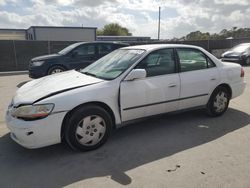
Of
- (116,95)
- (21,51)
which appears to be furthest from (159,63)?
(21,51)

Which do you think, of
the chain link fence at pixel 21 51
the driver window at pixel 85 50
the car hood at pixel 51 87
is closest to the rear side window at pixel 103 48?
the driver window at pixel 85 50

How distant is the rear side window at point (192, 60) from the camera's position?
4.67 metres

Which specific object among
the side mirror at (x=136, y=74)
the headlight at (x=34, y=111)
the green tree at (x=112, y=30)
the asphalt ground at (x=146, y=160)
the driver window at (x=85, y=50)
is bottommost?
the asphalt ground at (x=146, y=160)

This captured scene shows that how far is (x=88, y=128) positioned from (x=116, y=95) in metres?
0.65

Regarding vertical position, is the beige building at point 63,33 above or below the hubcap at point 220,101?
above

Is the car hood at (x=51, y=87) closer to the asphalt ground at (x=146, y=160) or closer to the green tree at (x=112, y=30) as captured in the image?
the asphalt ground at (x=146, y=160)

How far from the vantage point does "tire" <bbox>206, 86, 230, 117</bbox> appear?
5.08m

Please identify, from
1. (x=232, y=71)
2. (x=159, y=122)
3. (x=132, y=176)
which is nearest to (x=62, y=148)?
(x=132, y=176)

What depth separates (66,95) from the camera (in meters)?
3.52

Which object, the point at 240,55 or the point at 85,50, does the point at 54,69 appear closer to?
the point at 85,50

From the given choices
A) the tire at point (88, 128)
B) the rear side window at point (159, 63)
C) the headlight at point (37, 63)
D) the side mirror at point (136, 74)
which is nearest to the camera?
the tire at point (88, 128)

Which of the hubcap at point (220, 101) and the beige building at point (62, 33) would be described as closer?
the hubcap at point (220, 101)

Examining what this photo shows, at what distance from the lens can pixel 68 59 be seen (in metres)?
10.1

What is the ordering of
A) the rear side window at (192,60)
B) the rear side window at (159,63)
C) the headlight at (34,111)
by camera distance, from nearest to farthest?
1. the headlight at (34,111)
2. the rear side window at (159,63)
3. the rear side window at (192,60)
